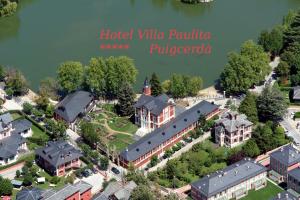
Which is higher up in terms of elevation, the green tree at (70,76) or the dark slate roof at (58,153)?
the green tree at (70,76)

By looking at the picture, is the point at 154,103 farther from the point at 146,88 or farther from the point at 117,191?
the point at 117,191

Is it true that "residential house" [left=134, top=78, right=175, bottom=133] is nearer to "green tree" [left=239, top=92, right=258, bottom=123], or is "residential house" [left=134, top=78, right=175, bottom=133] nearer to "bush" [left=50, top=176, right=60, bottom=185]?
"green tree" [left=239, top=92, right=258, bottom=123]

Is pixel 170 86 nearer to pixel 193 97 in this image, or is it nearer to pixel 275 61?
pixel 193 97

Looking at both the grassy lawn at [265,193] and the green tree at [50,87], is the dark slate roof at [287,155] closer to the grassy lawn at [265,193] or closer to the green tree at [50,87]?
the grassy lawn at [265,193]

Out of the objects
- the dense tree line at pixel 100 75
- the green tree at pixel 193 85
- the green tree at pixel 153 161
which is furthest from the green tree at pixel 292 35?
the green tree at pixel 153 161

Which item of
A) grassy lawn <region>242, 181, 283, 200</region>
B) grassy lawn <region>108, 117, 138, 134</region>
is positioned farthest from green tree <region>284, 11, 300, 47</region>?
grassy lawn <region>242, 181, 283, 200</region>

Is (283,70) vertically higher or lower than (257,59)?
lower

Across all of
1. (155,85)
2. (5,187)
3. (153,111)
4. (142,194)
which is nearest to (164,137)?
(153,111)
